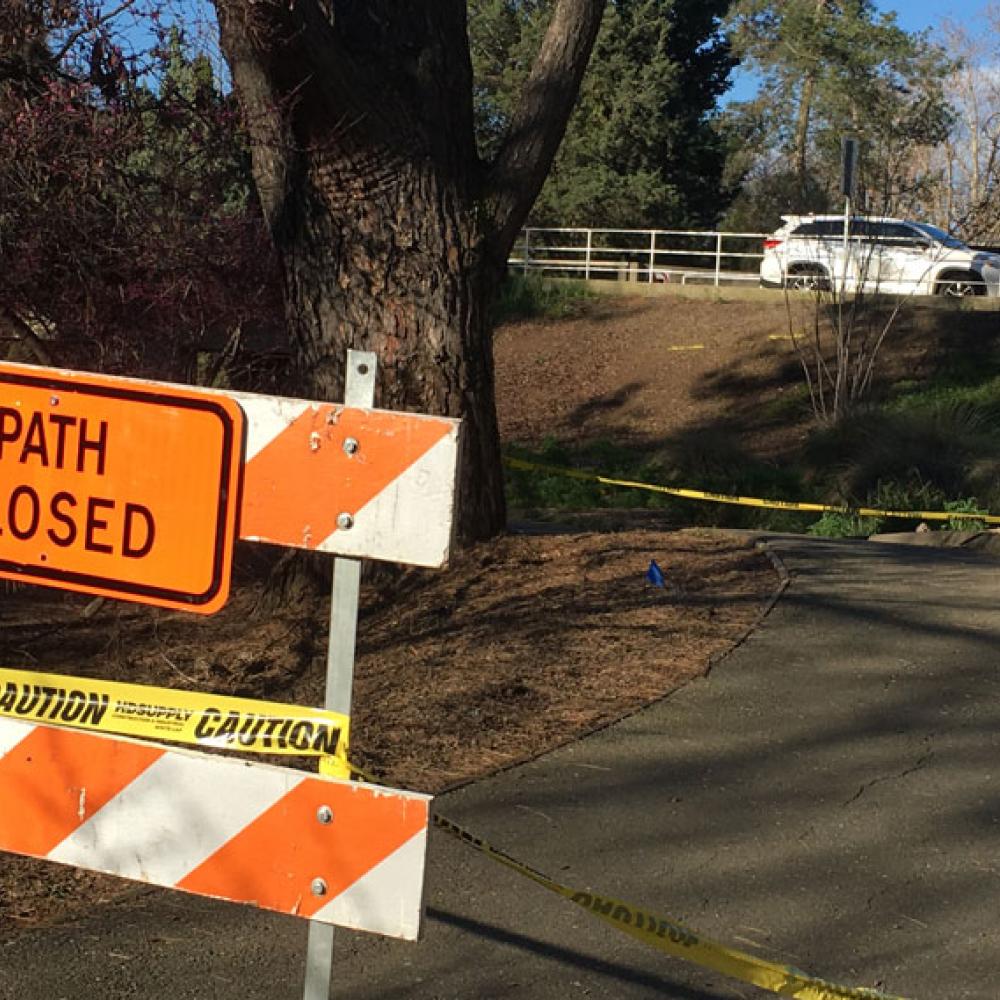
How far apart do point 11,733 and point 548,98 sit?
633 cm

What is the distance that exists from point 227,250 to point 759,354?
1834 centimetres

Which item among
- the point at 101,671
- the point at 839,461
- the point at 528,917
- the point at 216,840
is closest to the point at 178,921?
the point at 528,917

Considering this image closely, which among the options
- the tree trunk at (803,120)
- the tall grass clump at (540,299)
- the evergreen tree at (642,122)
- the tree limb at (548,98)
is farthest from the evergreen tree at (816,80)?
the tree limb at (548,98)

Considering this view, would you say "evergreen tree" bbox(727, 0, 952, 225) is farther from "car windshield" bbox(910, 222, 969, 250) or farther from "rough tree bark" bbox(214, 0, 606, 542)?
"rough tree bark" bbox(214, 0, 606, 542)

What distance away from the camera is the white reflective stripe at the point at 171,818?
3322 mm

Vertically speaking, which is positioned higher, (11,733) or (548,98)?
(548,98)

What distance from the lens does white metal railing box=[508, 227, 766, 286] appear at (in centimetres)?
3422

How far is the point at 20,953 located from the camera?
4344 mm

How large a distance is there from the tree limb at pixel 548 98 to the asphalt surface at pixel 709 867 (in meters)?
3.14

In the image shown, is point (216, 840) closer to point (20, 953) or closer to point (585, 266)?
point (20, 953)

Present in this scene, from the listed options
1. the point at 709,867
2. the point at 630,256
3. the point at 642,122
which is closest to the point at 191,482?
the point at 709,867

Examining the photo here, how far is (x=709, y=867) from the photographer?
16.5 ft

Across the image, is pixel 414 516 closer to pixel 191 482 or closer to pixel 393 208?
pixel 191 482

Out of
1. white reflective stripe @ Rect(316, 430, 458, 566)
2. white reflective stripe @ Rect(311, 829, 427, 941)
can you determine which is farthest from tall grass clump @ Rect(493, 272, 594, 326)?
white reflective stripe @ Rect(311, 829, 427, 941)
